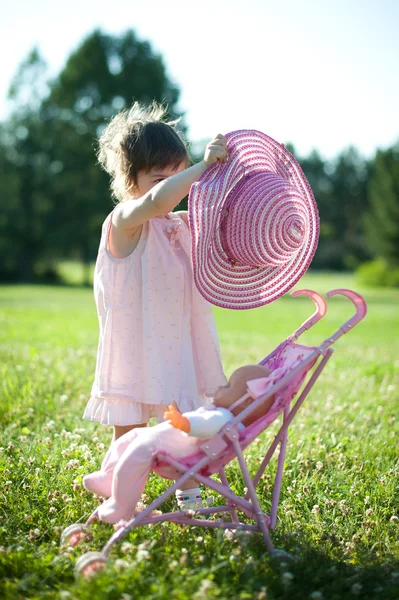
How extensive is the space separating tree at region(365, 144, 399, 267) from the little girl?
47.2 metres

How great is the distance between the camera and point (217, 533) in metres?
2.90

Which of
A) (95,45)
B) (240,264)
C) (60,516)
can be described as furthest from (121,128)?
(95,45)

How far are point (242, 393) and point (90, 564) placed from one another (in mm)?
964

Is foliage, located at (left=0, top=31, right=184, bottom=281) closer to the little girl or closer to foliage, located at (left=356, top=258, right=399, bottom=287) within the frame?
foliage, located at (left=356, top=258, right=399, bottom=287)

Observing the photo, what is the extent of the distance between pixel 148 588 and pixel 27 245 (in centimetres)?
3897

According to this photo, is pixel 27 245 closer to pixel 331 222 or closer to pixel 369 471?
pixel 369 471

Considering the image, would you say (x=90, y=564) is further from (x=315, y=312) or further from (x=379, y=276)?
(x=379, y=276)

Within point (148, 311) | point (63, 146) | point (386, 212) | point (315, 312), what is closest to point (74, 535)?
point (148, 311)

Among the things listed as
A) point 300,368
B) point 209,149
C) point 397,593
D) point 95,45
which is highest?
point 95,45

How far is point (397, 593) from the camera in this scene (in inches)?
106

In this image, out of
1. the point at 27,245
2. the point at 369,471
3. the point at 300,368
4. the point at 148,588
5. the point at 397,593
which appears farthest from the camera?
the point at 27,245

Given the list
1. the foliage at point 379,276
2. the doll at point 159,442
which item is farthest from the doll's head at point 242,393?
the foliage at point 379,276

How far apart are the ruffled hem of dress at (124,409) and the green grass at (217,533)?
39 cm

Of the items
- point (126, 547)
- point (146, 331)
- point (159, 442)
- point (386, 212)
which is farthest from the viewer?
point (386, 212)
